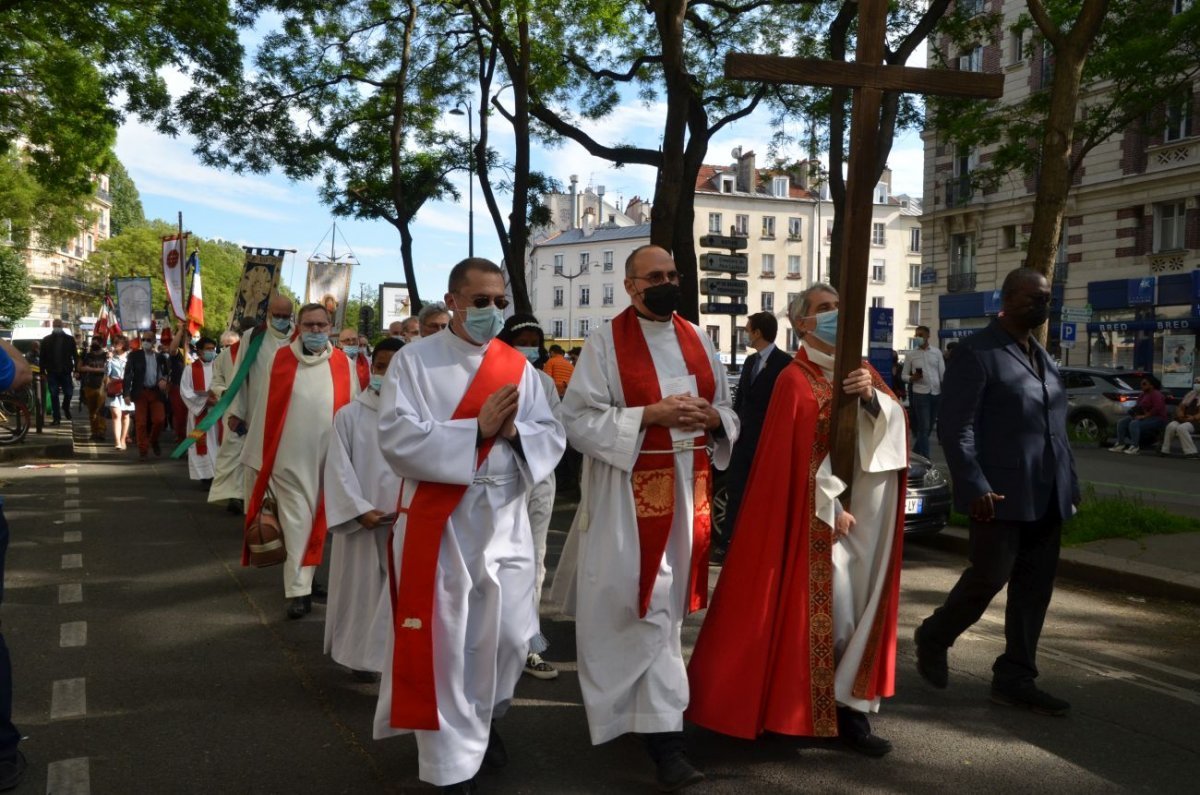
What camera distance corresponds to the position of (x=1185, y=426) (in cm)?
1823

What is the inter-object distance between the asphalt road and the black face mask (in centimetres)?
179

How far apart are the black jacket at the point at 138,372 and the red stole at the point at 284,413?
10.8 meters

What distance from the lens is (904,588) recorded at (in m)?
7.62

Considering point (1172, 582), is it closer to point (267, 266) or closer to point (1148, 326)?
point (267, 266)

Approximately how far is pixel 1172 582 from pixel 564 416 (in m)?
5.17

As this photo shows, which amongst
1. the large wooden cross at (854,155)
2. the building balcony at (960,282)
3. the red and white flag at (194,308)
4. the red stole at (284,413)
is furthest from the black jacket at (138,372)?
the building balcony at (960,282)

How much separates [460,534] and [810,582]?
1416mm

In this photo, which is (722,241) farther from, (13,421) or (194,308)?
(194,308)

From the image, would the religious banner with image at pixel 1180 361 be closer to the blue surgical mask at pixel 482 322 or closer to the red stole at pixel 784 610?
the red stole at pixel 784 610

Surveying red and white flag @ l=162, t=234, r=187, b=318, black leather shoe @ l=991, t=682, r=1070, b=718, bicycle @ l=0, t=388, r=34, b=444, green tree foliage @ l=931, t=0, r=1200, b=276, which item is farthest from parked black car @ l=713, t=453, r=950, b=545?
red and white flag @ l=162, t=234, r=187, b=318

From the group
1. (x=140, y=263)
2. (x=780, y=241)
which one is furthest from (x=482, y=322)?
(x=140, y=263)

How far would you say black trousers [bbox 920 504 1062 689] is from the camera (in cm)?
479

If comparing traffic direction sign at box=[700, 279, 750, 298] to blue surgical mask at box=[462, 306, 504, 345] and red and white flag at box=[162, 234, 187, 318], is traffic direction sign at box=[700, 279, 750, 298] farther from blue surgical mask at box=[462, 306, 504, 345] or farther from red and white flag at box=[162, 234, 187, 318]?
red and white flag at box=[162, 234, 187, 318]

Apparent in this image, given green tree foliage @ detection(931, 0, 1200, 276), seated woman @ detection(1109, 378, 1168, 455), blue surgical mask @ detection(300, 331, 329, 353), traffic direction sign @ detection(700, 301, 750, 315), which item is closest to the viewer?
blue surgical mask @ detection(300, 331, 329, 353)
